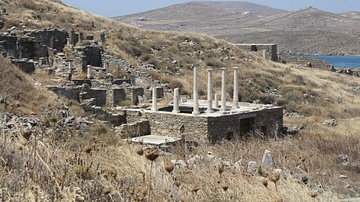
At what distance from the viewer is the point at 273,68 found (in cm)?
4328

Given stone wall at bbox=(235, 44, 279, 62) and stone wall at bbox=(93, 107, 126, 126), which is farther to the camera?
stone wall at bbox=(235, 44, 279, 62)

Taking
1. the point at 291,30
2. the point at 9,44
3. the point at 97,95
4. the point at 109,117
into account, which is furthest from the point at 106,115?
the point at 291,30

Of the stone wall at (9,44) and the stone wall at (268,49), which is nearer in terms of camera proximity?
the stone wall at (9,44)

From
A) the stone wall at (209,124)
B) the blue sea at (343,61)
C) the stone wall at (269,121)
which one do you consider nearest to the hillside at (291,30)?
the blue sea at (343,61)

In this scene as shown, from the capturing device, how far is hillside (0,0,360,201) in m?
5.76

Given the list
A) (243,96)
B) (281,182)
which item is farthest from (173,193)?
(243,96)

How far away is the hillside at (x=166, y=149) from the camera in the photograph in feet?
18.9

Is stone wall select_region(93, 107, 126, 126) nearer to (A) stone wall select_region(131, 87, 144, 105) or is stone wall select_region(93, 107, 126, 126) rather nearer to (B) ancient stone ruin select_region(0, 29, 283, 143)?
(B) ancient stone ruin select_region(0, 29, 283, 143)

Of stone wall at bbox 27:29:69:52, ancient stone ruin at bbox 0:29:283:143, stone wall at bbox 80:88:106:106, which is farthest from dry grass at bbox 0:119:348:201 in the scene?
stone wall at bbox 27:29:69:52

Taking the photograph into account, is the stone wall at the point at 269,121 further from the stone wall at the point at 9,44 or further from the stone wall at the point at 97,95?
the stone wall at the point at 9,44

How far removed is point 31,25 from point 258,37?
93.1m

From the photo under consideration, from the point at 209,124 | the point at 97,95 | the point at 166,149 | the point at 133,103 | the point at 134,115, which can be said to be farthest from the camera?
the point at 133,103

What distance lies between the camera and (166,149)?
51.7ft

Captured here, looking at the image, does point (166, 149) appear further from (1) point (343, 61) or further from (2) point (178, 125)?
(1) point (343, 61)
